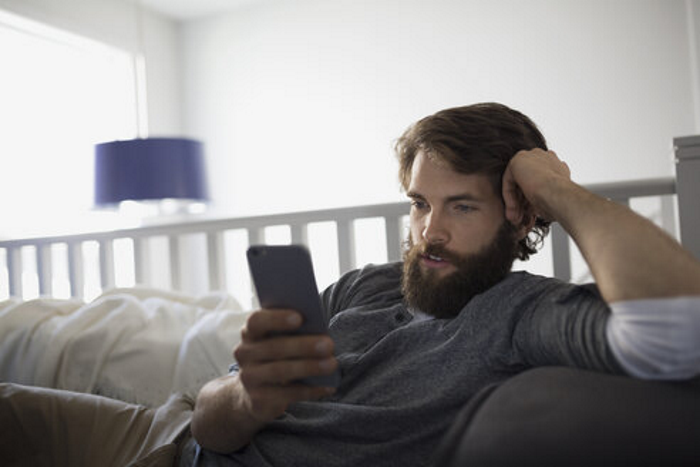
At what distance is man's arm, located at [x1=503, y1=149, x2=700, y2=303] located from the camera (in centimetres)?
66

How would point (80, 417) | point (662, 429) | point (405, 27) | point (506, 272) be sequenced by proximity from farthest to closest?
1. point (405, 27)
2. point (80, 417)
3. point (506, 272)
4. point (662, 429)

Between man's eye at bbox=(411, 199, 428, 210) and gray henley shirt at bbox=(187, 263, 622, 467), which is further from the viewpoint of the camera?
man's eye at bbox=(411, 199, 428, 210)

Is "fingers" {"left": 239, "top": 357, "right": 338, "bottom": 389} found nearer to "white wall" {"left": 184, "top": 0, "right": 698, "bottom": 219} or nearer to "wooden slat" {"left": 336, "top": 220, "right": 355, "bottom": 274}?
"wooden slat" {"left": 336, "top": 220, "right": 355, "bottom": 274}

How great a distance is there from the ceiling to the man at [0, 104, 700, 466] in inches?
123

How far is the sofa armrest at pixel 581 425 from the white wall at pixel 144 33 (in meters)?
3.30

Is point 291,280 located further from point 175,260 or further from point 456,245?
point 175,260

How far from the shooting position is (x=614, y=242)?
73 centimetres

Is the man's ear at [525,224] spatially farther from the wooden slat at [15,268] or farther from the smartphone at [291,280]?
the wooden slat at [15,268]

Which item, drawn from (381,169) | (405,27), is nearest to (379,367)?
(381,169)

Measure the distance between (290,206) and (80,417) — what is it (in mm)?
2701

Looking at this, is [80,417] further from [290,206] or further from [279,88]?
[279,88]

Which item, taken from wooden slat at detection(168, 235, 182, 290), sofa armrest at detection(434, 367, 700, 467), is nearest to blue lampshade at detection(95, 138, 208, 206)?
wooden slat at detection(168, 235, 182, 290)

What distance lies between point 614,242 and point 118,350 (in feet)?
3.45

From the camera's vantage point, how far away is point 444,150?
1022mm
